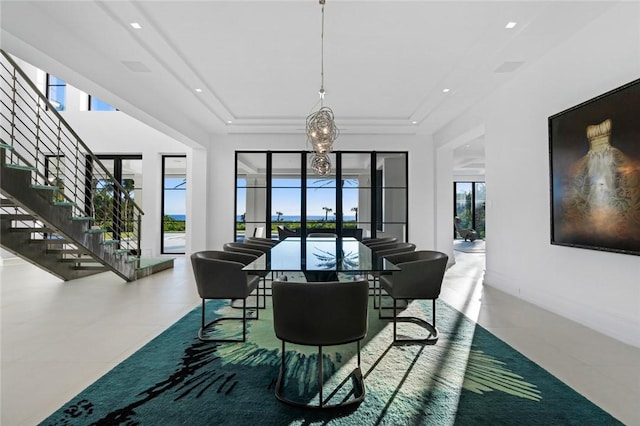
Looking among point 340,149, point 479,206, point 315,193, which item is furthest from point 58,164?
point 479,206

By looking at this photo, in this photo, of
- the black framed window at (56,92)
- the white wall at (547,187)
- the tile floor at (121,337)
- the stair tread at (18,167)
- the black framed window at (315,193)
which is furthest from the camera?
the black framed window at (56,92)

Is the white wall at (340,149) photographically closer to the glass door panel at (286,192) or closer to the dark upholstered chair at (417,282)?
the glass door panel at (286,192)

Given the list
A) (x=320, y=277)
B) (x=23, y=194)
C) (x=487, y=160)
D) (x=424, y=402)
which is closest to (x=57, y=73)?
(x=23, y=194)

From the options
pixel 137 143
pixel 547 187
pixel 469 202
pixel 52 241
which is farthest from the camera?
pixel 469 202

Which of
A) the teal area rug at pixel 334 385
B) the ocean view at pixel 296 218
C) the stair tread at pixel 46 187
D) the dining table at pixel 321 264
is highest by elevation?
the stair tread at pixel 46 187

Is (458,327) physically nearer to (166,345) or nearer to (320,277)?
(320,277)

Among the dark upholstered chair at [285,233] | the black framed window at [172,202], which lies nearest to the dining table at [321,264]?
the dark upholstered chair at [285,233]

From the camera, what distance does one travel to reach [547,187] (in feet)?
13.5

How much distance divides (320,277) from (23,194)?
3.57 metres

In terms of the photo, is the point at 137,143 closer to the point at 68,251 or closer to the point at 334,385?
the point at 68,251

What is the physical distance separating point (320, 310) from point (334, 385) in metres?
0.69

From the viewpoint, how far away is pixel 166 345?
2904 millimetres

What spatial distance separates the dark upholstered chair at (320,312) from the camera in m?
1.91

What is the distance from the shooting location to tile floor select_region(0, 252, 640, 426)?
2.15m
